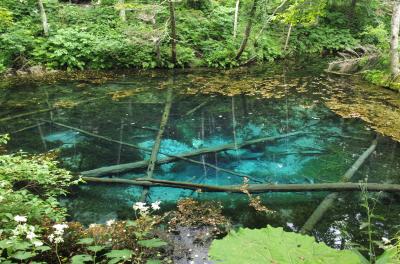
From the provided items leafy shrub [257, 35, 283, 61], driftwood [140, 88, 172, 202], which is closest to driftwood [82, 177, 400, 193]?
driftwood [140, 88, 172, 202]

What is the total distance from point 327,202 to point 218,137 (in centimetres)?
376

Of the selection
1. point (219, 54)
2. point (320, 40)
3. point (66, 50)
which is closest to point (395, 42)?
point (219, 54)

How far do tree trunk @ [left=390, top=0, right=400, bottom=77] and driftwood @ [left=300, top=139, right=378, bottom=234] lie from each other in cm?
652

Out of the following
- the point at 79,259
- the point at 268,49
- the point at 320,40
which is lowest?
the point at 79,259

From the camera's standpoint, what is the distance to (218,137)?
911 cm

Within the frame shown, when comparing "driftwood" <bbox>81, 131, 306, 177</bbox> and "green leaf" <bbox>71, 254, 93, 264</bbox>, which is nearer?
"green leaf" <bbox>71, 254, 93, 264</bbox>

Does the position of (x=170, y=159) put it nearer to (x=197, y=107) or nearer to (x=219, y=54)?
(x=197, y=107)

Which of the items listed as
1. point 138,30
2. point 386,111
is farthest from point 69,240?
point 138,30

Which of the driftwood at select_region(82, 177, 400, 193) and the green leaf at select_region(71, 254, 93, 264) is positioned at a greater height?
the green leaf at select_region(71, 254, 93, 264)

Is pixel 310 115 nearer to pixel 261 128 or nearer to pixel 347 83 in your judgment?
pixel 261 128

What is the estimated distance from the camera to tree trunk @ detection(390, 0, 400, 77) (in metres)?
12.0

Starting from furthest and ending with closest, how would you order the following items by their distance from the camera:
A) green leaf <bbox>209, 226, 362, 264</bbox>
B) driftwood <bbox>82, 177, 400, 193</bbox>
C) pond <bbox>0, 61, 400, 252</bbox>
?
driftwood <bbox>82, 177, 400, 193</bbox>, pond <bbox>0, 61, 400, 252</bbox>, green leaf <bbox>209, 226, 362, 264</bbox>

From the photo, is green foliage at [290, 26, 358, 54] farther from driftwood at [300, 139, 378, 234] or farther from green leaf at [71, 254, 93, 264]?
green leaf at [71, 254, 93, 264]

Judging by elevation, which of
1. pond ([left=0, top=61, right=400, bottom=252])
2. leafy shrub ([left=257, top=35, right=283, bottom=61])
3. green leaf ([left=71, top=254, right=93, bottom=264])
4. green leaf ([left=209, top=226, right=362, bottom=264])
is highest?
green leaf ([left=209, top=226, right=362, bottom=264])
